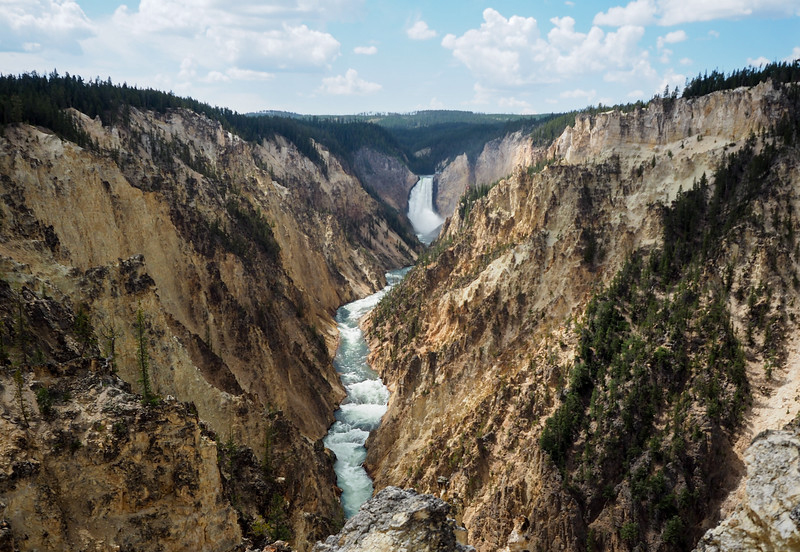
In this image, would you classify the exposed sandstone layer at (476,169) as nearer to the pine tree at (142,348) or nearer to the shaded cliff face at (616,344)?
the shaded cliff face at (616,344)

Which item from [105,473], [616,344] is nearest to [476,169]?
[616,344]

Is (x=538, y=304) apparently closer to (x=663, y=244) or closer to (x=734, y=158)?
(x=663, y=244)

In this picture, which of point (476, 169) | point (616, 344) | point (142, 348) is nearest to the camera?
point (142, 348)

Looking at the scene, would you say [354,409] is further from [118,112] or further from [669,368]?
[118,112]

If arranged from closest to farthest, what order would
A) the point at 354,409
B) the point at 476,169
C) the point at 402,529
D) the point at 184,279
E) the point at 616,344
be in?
the point at 402,529, the point at 616,344, the point at 184,279, the point at 354,409, the point at 476,169

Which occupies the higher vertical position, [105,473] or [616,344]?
[616,344]

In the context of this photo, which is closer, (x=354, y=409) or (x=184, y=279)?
(x=184, y=279)

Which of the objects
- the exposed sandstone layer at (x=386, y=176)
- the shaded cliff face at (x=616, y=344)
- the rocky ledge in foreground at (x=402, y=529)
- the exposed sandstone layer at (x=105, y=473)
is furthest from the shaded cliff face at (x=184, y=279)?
the exposed sandstone layer at (x=386, y=176)
